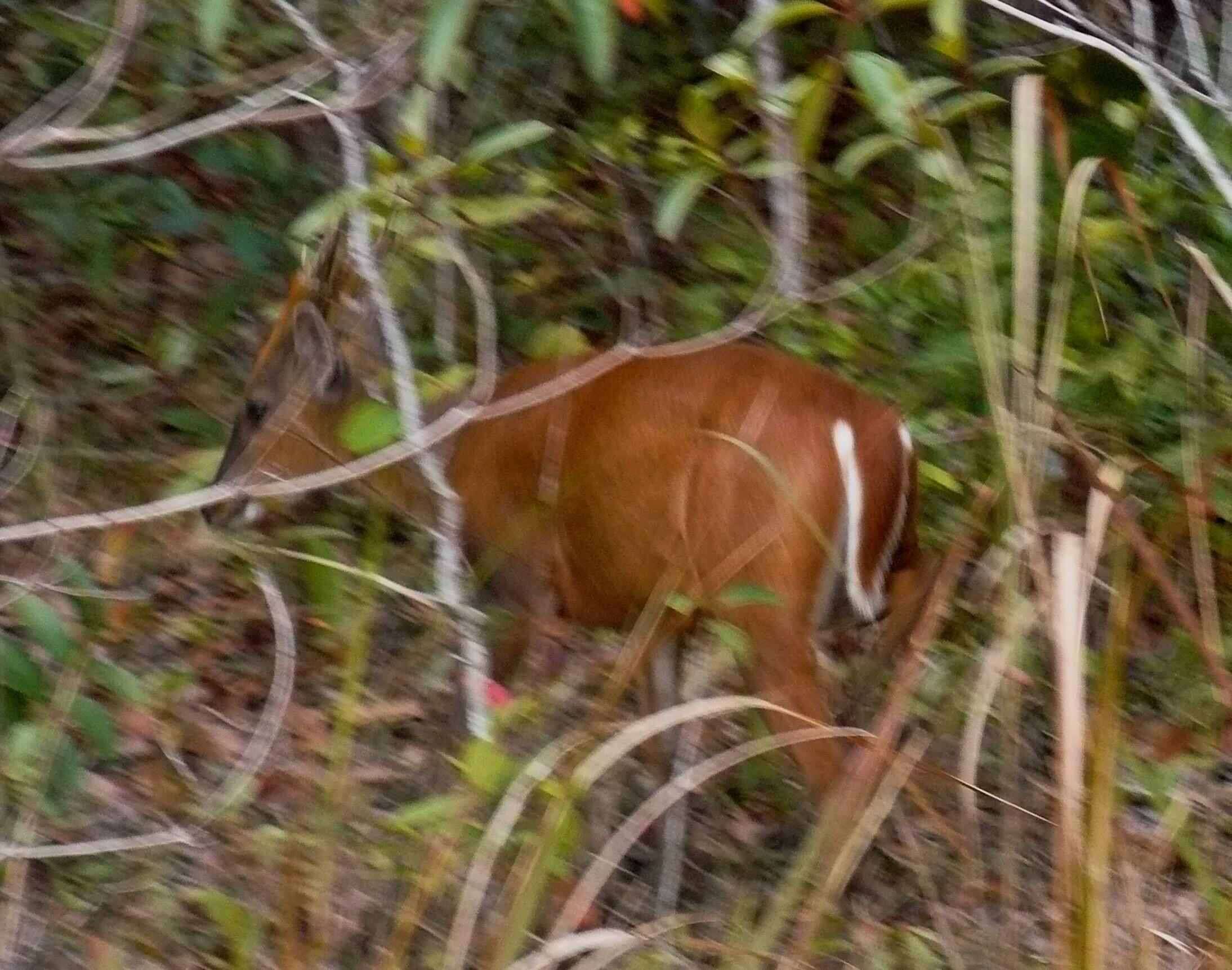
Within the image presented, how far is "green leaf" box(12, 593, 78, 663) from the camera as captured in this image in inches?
102

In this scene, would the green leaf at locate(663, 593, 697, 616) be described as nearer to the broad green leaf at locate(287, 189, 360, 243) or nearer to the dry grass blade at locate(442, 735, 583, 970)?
the dry grass blade at locate(442, 735, 583, 970)

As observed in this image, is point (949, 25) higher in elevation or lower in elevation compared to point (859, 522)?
higher

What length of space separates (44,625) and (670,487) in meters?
1.74

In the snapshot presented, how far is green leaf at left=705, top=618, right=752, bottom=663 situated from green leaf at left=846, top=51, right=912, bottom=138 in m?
1.03

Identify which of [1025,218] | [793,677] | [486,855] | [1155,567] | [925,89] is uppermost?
[925,89]

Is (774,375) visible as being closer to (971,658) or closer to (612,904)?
(971,658)

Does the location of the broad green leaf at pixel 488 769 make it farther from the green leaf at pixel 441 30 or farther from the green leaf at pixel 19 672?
the green leaf at pixel 441 30

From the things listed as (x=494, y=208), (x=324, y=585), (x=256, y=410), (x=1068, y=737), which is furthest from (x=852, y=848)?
(x=256, y=410)

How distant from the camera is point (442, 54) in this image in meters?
2.55

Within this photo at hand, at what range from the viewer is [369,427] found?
3025mm

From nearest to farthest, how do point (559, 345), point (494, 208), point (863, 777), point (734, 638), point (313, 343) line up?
point (863, 777), point (734, 638), point (494, 208), point (313, 343), point (559, 345)

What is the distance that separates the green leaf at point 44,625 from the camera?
2600mm

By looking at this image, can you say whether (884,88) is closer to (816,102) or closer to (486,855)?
(816,102)

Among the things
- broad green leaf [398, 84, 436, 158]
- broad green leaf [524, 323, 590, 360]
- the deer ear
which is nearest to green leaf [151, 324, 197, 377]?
the deer ear
